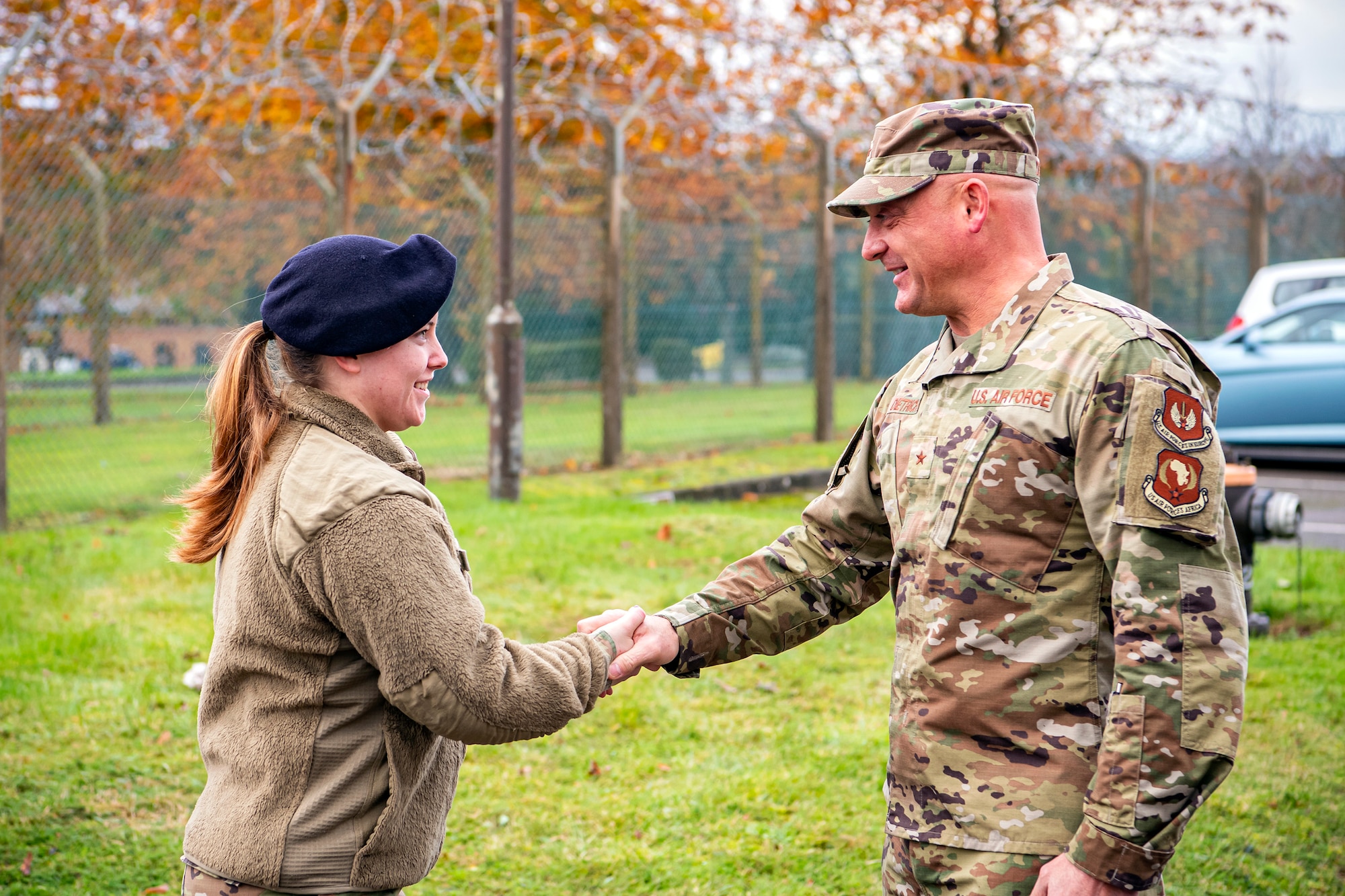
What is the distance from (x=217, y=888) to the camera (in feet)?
6.90

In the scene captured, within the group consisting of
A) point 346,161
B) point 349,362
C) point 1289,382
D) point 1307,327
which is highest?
point 346,161

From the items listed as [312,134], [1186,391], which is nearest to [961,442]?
[1186,391]

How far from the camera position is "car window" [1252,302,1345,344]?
37.0 feet

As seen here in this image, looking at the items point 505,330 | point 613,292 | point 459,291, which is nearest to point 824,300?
point 613,292

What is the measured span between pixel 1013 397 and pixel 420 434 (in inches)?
340

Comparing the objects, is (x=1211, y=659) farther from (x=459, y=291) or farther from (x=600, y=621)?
(x=459, y=291)

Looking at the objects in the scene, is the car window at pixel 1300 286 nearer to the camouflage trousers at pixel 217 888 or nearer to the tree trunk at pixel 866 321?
the tree trunk at pixel 866 321

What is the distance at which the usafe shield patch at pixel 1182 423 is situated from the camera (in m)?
2.04

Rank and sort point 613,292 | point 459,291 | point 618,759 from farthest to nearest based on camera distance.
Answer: point 613,292
point 459,291
point 618,759

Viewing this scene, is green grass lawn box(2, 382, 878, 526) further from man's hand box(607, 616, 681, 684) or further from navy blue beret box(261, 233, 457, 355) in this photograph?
navy blue beret box(261, 233, 457, 355)

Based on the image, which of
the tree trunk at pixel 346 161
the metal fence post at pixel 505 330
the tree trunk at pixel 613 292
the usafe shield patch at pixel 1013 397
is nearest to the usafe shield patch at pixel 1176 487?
the usafe shield patch at pixel 1013 397

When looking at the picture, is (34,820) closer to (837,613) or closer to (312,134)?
(837,613)

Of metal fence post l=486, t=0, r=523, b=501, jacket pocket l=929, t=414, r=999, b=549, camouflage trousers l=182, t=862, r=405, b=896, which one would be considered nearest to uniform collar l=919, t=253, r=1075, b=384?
jacket pocket l=929, t=414, r=999, b=549

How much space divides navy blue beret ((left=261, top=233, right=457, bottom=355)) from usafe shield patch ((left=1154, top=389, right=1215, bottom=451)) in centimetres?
134
